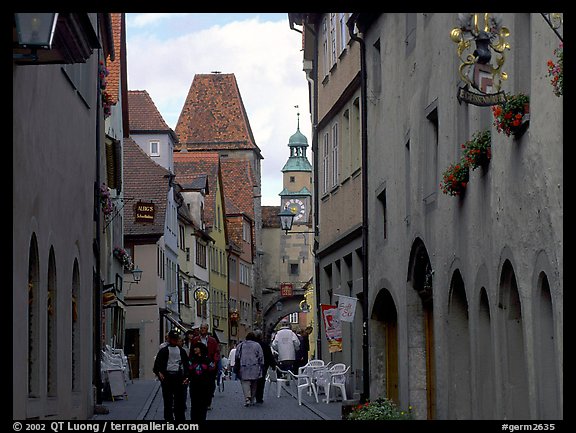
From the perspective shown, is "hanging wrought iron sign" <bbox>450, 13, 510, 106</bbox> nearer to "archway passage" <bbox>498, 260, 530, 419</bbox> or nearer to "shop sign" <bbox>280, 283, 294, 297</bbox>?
"archway passage" <bbox>498, 260, 530, 419</bbox>

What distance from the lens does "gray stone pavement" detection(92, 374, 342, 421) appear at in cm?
2214

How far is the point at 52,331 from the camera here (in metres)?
16.6

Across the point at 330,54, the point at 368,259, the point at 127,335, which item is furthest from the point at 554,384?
the point at 127,335

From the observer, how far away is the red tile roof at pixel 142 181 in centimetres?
5125

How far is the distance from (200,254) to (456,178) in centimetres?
5246

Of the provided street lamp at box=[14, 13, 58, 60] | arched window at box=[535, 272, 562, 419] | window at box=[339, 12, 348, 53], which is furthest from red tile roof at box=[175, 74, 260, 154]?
street lamp at box=[14, 13, 58, 60]

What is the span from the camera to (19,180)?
1316cm

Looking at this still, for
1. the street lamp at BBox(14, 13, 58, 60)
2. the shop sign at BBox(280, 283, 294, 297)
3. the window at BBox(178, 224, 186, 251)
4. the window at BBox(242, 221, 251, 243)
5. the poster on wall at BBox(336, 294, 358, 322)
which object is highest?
the window at BBox(242, 221, 251, 243)

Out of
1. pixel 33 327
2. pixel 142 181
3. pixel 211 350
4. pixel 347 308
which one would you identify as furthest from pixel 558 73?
pixel 142 181

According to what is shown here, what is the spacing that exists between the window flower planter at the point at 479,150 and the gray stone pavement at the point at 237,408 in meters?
7.26

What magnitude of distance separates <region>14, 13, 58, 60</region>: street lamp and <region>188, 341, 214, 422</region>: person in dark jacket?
30.0 feet

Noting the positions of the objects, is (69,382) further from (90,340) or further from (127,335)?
(127,335)

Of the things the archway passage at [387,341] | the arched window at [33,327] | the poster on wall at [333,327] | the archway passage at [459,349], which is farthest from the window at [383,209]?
the arched window at [33,327]
